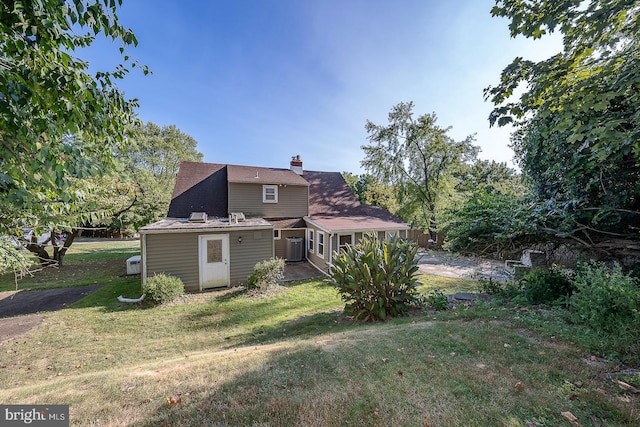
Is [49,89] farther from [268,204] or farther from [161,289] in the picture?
[268,204]

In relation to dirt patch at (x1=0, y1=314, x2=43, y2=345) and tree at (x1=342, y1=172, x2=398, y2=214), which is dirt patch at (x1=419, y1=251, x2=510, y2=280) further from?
dirt patch at (x1=0, y1=314, x2=43, y2=345)

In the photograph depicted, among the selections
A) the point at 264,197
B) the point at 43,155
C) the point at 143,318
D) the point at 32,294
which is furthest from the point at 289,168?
the point at 43,155

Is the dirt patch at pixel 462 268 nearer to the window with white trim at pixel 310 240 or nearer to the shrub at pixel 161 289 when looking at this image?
the window with white trim at pixel 310 240

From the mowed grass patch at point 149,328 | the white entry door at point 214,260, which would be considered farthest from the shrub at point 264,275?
the white entry door at point 214,260

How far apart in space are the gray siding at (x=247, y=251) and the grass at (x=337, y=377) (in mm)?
3934

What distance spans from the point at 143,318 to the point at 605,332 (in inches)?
390

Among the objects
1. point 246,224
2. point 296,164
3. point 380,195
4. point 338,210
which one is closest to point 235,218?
point 246,224

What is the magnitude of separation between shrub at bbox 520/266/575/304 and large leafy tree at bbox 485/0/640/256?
1.07m

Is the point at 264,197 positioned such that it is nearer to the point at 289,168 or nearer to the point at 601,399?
the point at 289,168

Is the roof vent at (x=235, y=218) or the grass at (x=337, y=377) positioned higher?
the roof vent at (x=235, y=218)

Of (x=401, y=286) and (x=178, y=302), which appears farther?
(x=178, y=302)

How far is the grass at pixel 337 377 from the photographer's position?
2256 mm

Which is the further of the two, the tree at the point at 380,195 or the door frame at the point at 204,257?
the tree at the point at 380,195

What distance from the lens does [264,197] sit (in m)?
13.4
